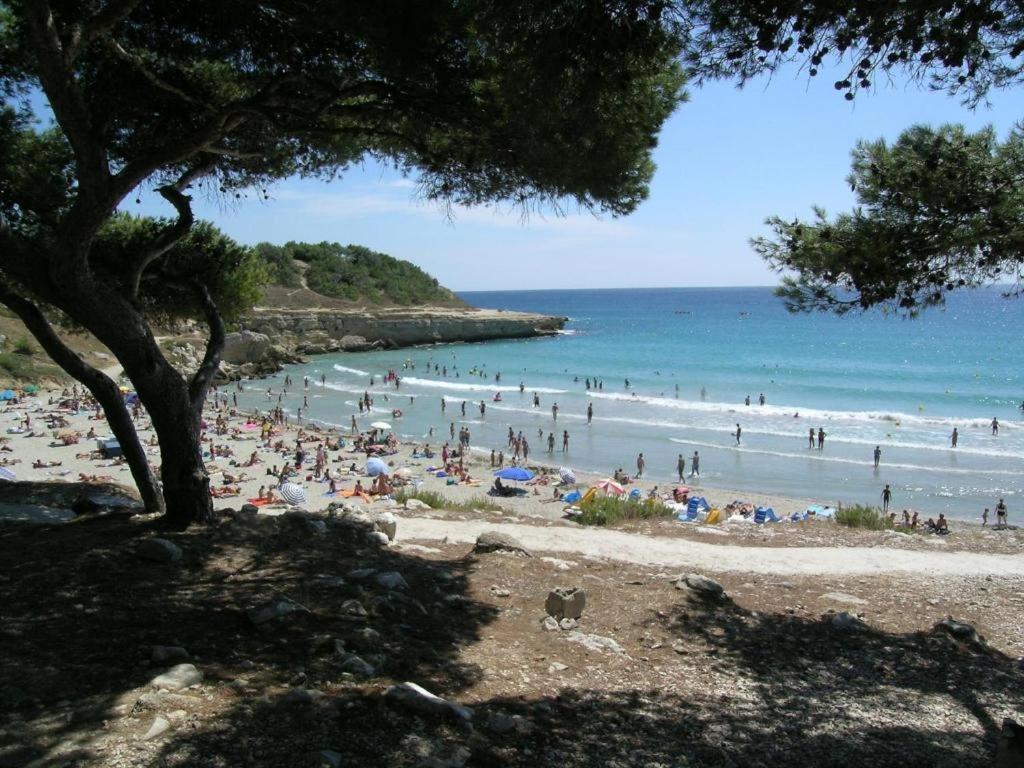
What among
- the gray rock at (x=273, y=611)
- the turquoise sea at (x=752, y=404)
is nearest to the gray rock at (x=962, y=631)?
the gray rock at (x=273, y=611)

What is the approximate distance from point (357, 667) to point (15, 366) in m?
42.9

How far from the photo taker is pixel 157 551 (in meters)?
5.74

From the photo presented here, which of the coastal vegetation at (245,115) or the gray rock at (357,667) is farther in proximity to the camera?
the coastal vegetation at (245,115)

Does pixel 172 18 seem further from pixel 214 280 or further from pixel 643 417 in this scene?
pixel 643 417

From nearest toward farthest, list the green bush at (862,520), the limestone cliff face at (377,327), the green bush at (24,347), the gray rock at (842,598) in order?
the gray rock at (842,598)
the green bush at (862,520)
the green bush at (24,347)
the limestone cliff face at (377,327)

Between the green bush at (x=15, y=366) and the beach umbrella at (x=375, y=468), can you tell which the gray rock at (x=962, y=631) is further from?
the green bush at (x=15, y=366)

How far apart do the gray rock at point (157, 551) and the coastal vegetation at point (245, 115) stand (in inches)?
32.8

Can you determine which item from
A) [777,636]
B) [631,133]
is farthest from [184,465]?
[777,636]

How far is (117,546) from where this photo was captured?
595 centimetres

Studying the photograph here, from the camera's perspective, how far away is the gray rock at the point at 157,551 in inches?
225

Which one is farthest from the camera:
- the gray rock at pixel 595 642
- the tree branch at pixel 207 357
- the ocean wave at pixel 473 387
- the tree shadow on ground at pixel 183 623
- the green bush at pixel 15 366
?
the ocean wave at pixel 473 387

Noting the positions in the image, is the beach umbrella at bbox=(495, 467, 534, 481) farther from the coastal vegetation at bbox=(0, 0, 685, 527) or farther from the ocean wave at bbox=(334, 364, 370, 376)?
the ocean wave at bbox=(334, 364, 370, 376)

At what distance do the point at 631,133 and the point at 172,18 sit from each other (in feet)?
13.8

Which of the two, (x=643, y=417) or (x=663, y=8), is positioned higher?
(x=663, y=8)
